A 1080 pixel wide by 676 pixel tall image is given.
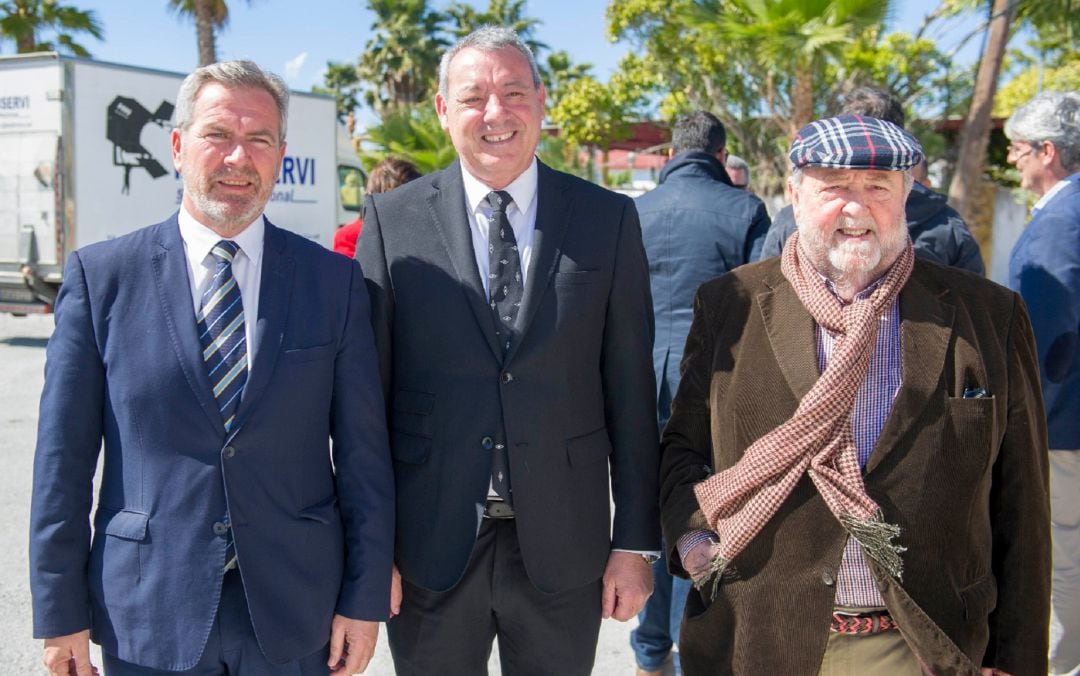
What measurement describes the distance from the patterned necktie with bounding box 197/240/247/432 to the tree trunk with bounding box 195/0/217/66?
50.7ft

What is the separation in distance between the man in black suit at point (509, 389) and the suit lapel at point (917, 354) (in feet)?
1.97

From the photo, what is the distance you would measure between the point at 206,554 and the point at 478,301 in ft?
2.69

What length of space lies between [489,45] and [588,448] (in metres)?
1.03

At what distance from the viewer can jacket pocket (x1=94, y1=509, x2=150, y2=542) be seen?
6.11 feet

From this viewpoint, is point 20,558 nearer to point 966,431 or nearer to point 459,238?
point 459,238

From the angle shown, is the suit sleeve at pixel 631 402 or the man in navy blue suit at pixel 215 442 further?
the suit sleeve at pixel 631 402

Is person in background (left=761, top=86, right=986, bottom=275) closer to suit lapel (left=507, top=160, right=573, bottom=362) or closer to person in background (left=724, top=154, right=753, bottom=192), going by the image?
suit lapel (left=507, top=160, right=573, bottom=362)

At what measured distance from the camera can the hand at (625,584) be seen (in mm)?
2277

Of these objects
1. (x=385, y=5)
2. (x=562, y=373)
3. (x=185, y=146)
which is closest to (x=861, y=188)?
(x=562, y=373)

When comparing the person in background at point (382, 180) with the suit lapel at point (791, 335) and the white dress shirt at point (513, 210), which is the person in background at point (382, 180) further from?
the suit lapel at point (791, 335)

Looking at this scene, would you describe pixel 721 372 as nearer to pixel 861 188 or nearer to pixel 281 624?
pixel 861 188

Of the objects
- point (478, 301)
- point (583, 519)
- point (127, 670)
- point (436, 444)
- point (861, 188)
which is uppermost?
point (861, 188)

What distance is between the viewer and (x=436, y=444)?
2.17m

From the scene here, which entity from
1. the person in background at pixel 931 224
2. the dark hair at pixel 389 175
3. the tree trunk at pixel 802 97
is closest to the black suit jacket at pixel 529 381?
the person in background at pixel 931 224
